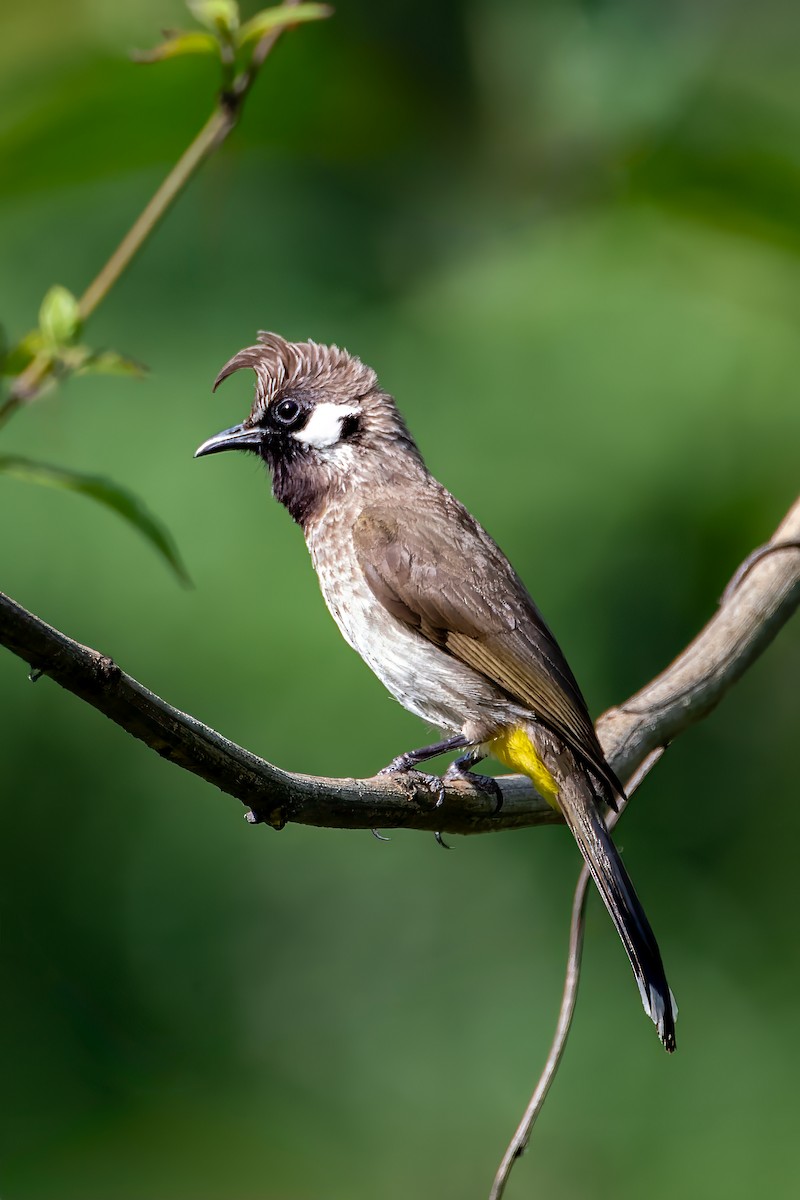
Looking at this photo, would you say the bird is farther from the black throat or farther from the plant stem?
the plant stem

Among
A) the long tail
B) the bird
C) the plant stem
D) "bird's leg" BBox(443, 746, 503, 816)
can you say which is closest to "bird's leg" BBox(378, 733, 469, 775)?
the bird

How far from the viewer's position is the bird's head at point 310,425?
116 inches

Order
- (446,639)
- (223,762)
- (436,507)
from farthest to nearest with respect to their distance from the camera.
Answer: (436,507) < (446,639) < (223,762)

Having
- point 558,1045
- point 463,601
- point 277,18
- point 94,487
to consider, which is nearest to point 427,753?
point 463,601

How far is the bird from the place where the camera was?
8.30 feet

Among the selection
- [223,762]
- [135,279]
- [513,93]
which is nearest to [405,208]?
[513,93]

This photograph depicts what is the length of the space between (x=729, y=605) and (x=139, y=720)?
1.64m

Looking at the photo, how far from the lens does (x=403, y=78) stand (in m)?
4.50

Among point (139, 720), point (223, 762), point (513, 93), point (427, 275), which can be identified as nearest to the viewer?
point (139, 720)

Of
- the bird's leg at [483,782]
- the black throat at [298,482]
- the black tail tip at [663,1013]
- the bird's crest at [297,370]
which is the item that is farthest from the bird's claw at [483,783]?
the bird's crest at [297,370]

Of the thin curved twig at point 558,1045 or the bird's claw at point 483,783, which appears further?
the bird's claw at point 483,783

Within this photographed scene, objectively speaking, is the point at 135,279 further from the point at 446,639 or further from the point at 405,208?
the point at 446,639

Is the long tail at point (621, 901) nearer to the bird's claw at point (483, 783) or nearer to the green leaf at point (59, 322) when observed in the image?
the bird's claw at point (483, 783)

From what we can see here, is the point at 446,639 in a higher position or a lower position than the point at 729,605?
lower
